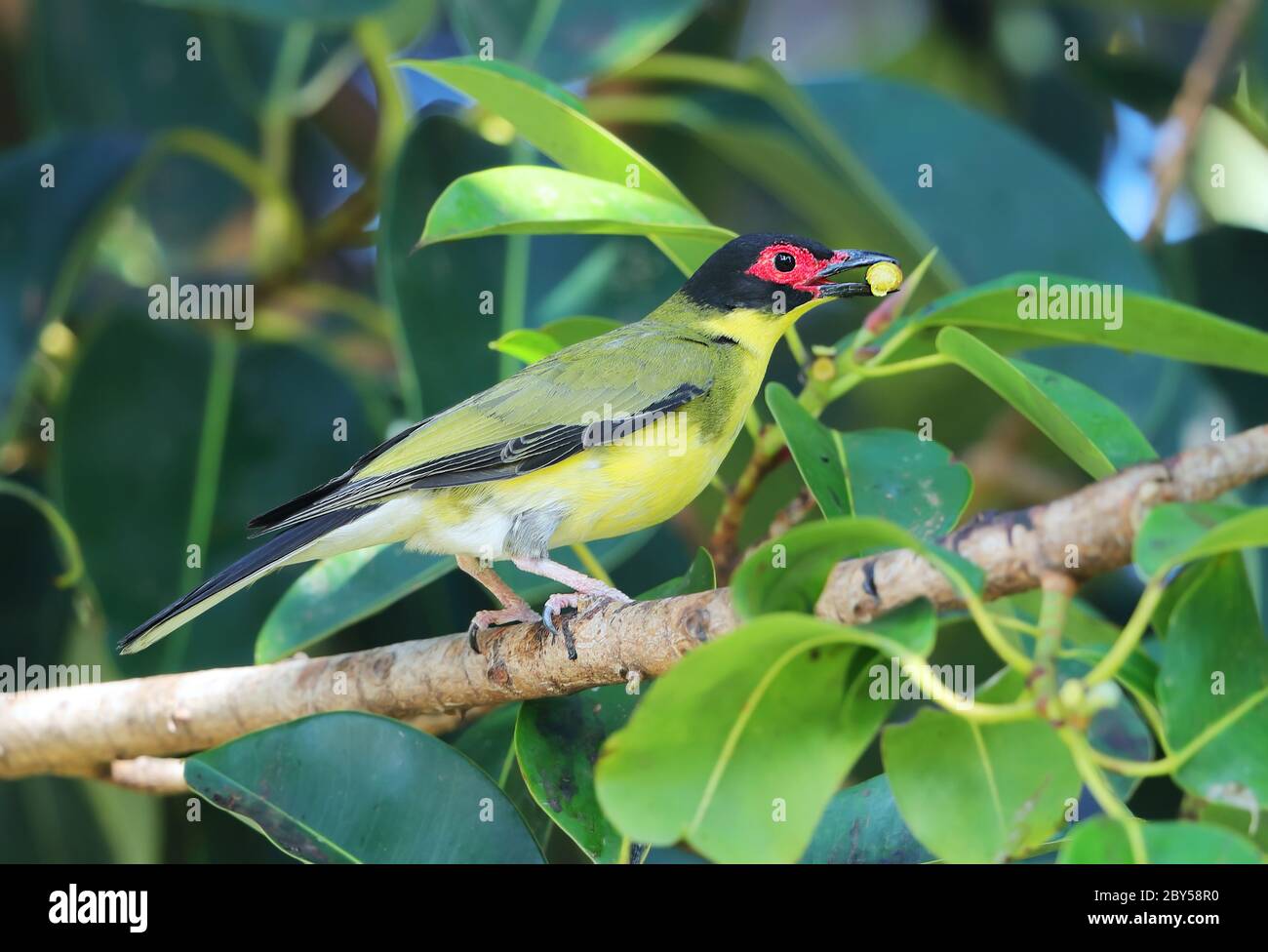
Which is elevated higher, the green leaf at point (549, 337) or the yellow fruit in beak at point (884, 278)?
the yellow fruit in beak at point (884, 278)

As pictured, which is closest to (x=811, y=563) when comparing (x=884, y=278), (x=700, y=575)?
(x=700, y=575)

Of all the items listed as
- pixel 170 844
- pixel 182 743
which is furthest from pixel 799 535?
pixel 170 844

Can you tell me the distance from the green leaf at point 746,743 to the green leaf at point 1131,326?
91cm

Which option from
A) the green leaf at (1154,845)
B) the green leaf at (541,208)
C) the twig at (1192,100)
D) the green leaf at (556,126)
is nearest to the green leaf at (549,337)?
the green leaf at (556,126)

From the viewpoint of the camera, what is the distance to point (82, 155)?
3.59m

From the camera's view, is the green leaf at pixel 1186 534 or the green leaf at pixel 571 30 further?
the green leaf at pixel 571 30

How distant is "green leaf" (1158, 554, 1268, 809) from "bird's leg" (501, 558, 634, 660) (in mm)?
1000

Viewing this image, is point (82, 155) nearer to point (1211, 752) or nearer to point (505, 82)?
point (505, 82)

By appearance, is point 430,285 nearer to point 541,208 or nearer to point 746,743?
point 541,208

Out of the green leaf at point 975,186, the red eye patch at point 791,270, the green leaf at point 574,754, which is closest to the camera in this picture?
the green leaf at point 574,754

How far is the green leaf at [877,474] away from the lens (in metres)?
2.25

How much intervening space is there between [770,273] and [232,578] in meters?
1.48

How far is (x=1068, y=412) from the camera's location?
2105 millimetres

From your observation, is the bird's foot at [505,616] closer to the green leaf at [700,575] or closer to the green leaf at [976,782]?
the green leaf at [700,575]
